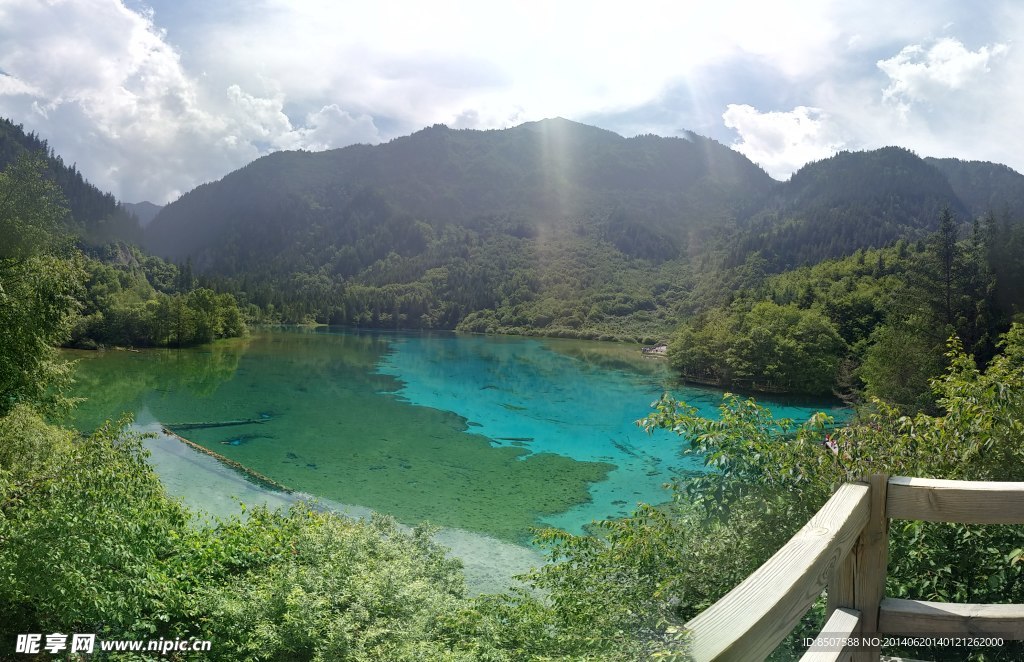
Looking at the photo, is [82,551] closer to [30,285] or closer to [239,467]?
[30,285]

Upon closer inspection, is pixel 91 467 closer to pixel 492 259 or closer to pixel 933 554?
pixel 933 554

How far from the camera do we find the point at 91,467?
25.2ft

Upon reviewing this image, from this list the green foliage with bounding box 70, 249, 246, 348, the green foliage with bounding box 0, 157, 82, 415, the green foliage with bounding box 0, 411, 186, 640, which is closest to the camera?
the green foliage with bounding box 0, 411, 186, 640

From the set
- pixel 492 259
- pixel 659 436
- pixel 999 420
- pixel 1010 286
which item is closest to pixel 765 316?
pixel 1010 286

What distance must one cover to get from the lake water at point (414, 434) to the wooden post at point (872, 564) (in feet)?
40.5

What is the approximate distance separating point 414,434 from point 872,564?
28.4 m

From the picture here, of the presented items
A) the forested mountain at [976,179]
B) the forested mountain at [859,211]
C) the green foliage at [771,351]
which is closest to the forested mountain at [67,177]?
the green foliage at [771,351]

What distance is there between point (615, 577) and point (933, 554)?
10.6 ft

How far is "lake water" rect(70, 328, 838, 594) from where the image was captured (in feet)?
61.1

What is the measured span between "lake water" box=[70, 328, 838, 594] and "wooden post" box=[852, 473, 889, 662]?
40.5 feet

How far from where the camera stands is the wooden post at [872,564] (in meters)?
1.83

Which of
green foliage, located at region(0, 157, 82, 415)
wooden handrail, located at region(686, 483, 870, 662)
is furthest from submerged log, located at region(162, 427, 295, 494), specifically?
wooden handrail, located at region(686, 483, 870, 662)

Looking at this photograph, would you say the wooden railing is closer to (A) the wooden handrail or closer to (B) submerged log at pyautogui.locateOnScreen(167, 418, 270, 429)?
(A) the wooden handrail

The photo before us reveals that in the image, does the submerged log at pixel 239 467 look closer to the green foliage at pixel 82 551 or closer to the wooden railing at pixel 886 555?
the green foliage at pixel 82 551
